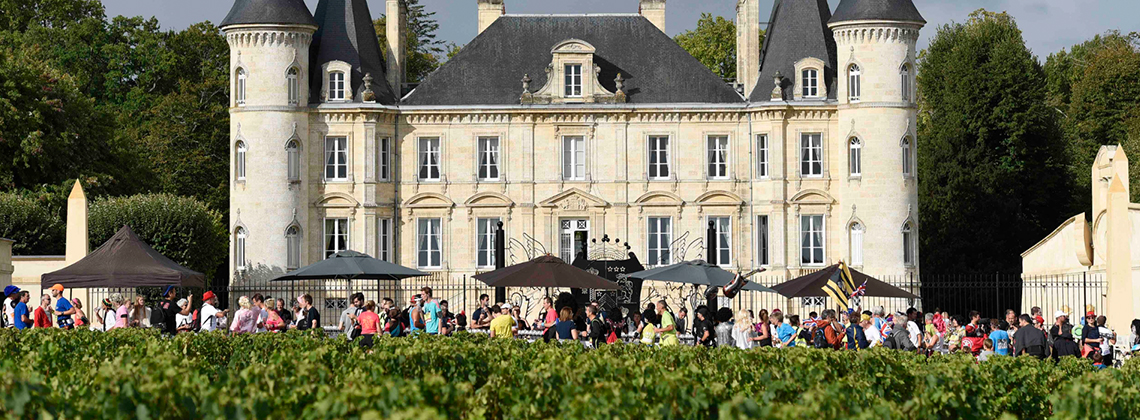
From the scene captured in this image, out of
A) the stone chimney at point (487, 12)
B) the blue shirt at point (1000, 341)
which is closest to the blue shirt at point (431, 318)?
the blue shirt at point (1000, 341)

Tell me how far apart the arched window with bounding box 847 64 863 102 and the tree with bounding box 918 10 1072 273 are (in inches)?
408

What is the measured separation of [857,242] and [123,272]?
2311cm

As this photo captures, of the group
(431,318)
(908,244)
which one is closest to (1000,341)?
(431,318)

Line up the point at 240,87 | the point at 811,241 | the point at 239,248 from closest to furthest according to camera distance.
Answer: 1. the point at 239,248
2. the point at 240,87
3. the point at 811,241

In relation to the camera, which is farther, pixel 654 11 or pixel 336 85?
pixel 654 11

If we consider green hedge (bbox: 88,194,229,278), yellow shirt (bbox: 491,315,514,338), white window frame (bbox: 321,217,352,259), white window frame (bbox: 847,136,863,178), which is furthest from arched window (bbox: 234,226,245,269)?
yellow shirt (bbox: 491,315,514,338)

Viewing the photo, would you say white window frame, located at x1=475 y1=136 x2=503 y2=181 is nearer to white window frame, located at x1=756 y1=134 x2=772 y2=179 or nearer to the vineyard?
white window frame, located at x1=756 y1=134 x2=772 y2=179

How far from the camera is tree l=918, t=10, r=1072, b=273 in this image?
172 feet

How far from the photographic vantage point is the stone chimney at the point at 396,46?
1793 inches

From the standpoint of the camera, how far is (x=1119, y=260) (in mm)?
31562

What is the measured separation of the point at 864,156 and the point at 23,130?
24.2 meters

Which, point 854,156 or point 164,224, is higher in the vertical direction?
point 854,156

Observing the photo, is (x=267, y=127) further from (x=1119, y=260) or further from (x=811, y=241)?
(x=1119, y=260)

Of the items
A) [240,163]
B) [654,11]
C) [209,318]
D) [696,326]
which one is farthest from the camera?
[654,11]
